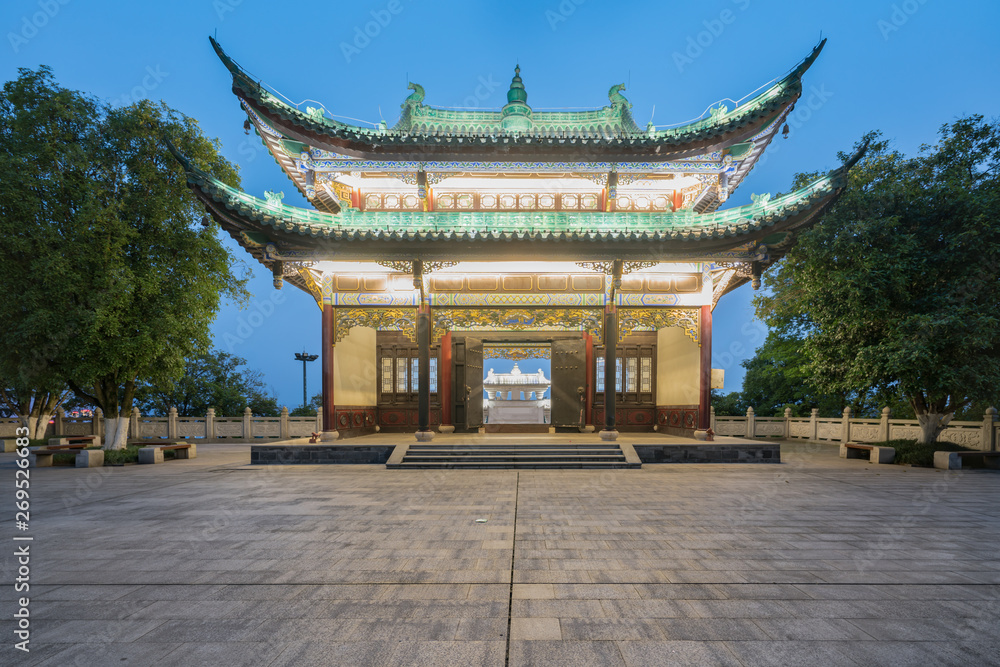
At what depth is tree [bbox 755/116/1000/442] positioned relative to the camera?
1021cm

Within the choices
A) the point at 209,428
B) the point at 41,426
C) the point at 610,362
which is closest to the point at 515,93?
the point at 610,362

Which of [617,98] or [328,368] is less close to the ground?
[617,98]

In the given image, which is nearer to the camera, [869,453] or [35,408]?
[869,453]

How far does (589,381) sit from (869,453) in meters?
7.78

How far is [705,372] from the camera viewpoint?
12383 mm

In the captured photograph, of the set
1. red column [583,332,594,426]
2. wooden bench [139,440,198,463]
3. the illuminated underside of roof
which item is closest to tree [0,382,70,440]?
wooden bench [139,440,198,463]

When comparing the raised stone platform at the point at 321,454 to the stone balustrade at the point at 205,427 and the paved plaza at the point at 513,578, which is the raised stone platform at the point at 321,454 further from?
the stone balustrade at the point at 205,427

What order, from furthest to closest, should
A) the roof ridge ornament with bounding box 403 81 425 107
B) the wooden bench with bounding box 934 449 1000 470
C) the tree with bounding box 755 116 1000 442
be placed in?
the roof ridge ornament with bounding box 403 81 425 107 → the wooden bench with bounding box 934 449 1000 470 → the tree with bounding box 755 116 1000 442

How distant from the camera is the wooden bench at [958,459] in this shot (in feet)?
36.6

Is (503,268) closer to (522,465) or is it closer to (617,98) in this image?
(522,465)

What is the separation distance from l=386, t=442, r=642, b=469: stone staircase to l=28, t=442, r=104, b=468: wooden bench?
7.90m

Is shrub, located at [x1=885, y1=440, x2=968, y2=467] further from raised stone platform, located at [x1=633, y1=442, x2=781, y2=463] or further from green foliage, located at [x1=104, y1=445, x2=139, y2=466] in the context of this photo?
green foliage, located at [x1=104, y1=445, x2=139, y2=466]

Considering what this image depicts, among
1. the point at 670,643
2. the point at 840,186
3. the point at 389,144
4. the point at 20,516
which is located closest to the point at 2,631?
the point at 20,516

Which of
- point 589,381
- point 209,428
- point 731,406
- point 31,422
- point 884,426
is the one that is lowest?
point 209,428
